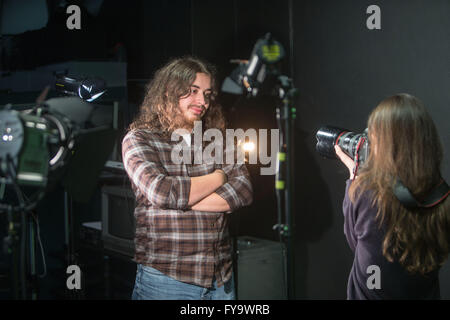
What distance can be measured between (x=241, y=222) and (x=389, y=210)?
6.40 ft

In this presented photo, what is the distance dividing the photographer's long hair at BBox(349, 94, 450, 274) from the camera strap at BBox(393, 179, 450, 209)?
2 centimetres

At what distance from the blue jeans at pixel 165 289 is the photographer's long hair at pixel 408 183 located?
67 centimetres

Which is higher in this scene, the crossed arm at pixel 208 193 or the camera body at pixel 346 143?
the camera body at pixel 346 143

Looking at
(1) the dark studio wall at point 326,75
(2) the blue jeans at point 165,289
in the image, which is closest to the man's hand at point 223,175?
(2) the blue jeans at point 165,289

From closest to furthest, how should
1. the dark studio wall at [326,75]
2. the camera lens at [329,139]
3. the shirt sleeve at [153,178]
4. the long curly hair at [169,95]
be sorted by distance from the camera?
1. the shirt sleeve at [153,178]
2. the long curly hair at [169,95]
3. the camera lens at [329,139]
4. the dark studio wall at [326,75]

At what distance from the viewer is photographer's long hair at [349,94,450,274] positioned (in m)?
1.46

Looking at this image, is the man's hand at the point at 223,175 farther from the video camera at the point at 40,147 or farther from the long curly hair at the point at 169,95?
the video camera at the point at 40,147

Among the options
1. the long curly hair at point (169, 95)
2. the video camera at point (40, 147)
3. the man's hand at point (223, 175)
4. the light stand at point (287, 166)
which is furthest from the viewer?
the long curly hair at point (169, 95)

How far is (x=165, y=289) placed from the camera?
1597 millimetres

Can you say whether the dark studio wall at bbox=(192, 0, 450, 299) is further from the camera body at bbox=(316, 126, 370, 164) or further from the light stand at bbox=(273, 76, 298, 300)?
the light stand at bbox=(273, 76, 298, 300)

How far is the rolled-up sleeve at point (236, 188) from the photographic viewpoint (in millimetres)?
1696

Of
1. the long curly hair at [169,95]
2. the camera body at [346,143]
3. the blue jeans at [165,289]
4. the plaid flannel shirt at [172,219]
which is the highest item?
the long curly hair at [169,95]

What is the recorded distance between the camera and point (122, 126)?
9.93 feet

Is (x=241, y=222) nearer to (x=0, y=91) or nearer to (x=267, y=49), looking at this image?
(x=0, y=91)
